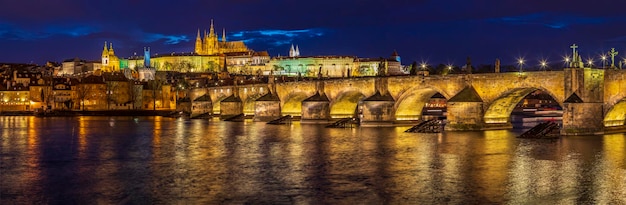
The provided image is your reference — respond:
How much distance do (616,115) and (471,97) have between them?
762 centimetres

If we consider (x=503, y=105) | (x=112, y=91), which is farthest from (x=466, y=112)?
(x=112, y=91)

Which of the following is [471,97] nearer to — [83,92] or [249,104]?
[249,104]

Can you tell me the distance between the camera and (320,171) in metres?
22.1

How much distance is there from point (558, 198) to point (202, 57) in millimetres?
171514

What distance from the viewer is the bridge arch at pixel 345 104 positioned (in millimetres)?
52700

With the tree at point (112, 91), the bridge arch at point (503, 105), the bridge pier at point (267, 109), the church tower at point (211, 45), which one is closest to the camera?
the bridge arch at point (503, 105)

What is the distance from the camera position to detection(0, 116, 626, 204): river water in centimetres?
1716

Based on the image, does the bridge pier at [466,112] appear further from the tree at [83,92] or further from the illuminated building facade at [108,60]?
the illuminated building facade at [108,60]

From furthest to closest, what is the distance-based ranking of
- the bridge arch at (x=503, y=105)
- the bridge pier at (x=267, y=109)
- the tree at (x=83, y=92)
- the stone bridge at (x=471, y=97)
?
1. the tree at (x=83, y=92)
2. the bridge pier at (x=267, y=109)
3. the bridge arch at (x=503, y=105)
4. the stone bridge at (x=471, y=97)

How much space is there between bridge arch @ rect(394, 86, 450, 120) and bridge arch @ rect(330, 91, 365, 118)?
4.71 m

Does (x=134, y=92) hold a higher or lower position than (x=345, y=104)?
higher

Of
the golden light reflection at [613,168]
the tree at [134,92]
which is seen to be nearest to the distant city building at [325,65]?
the tree at [134,92]

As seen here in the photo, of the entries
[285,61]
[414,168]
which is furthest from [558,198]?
[285,61]

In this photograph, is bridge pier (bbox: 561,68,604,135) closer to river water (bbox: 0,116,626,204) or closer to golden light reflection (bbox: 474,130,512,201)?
river water (bbox: 0,116,626,204)
